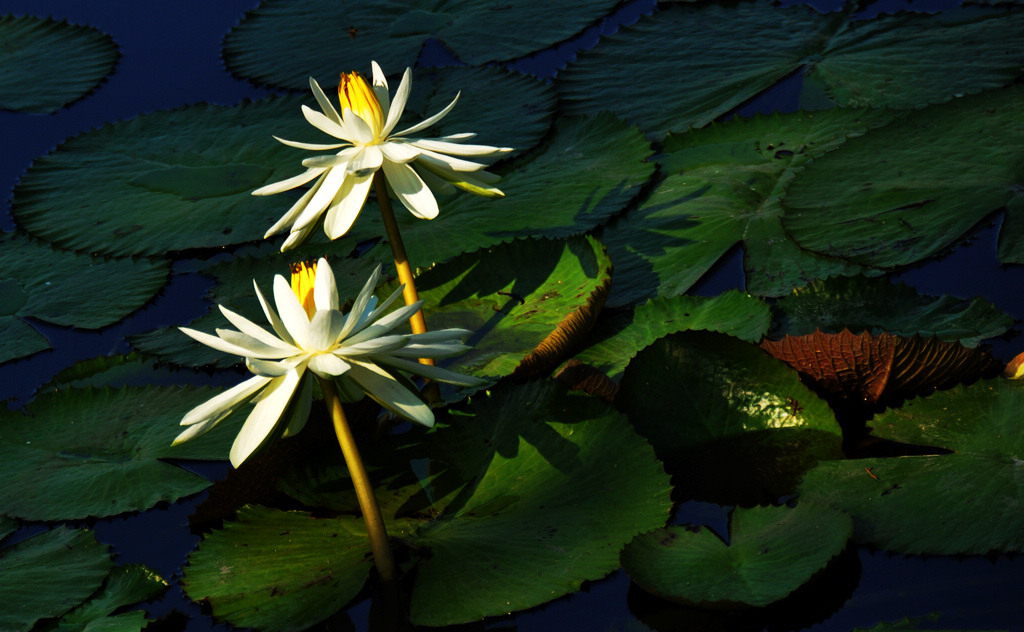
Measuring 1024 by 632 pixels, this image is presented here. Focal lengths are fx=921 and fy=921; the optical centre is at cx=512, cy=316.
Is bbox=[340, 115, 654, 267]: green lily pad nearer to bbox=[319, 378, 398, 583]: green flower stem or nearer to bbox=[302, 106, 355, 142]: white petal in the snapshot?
bbox=[302, 106, 355, 142]: white petal

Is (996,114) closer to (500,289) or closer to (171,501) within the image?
(500,289)

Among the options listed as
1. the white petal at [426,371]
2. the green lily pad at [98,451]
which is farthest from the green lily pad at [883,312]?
the green lily pad at [98,451]

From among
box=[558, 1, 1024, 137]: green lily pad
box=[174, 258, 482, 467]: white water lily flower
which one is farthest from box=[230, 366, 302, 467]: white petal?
box=[558, 1, 1024, 137]: green lily pad

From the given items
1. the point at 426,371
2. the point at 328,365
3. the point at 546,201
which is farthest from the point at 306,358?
the point at 546,201

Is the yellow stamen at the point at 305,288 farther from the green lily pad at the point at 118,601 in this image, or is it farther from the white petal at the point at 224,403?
the green lily pad at the point at 118,601

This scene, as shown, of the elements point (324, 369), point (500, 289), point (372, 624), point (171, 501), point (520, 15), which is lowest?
point (372, 624)

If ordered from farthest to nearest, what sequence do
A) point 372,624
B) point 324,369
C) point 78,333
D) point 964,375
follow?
point 78,333
point 964,375
point 372,624
point 324,369

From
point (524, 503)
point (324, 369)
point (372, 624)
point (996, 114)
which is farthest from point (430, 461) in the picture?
point (996, 114)
